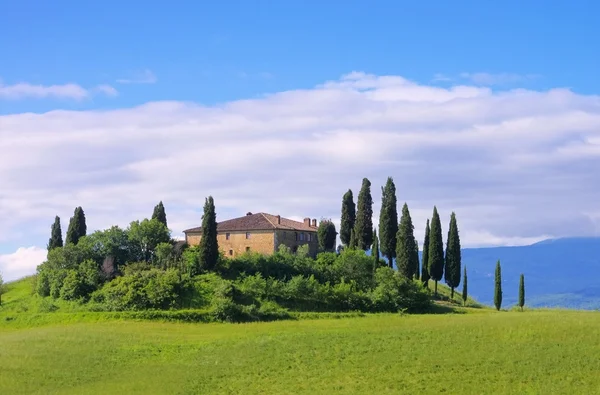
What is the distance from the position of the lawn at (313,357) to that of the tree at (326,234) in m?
35.6

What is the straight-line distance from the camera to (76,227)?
9712 cm

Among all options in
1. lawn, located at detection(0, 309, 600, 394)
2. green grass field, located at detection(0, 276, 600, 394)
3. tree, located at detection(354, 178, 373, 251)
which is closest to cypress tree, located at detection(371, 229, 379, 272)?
tree, located at detection(354, 178, 373, 251)

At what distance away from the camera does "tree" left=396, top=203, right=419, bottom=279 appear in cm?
8788

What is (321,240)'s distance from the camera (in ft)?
335

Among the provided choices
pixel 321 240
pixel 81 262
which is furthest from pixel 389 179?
pixel 81 262

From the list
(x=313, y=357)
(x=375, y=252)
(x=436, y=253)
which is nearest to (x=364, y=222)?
(x=375, y=252)

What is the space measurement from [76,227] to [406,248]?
41.7m

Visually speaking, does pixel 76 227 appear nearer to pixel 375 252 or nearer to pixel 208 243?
pixel 208 243

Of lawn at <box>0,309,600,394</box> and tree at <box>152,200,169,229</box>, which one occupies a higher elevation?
tree at <box>152,200,169,229</box>

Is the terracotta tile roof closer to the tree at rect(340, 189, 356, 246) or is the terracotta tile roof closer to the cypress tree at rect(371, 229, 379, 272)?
the tree at rect(340, 189, 356, 246)

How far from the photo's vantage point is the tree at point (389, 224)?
311 feet

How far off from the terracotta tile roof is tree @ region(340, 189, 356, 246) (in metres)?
4.27

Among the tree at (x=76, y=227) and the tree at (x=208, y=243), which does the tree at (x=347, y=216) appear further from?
the tree at (x=76, y=227)

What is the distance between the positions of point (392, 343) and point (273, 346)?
8.57 metres
